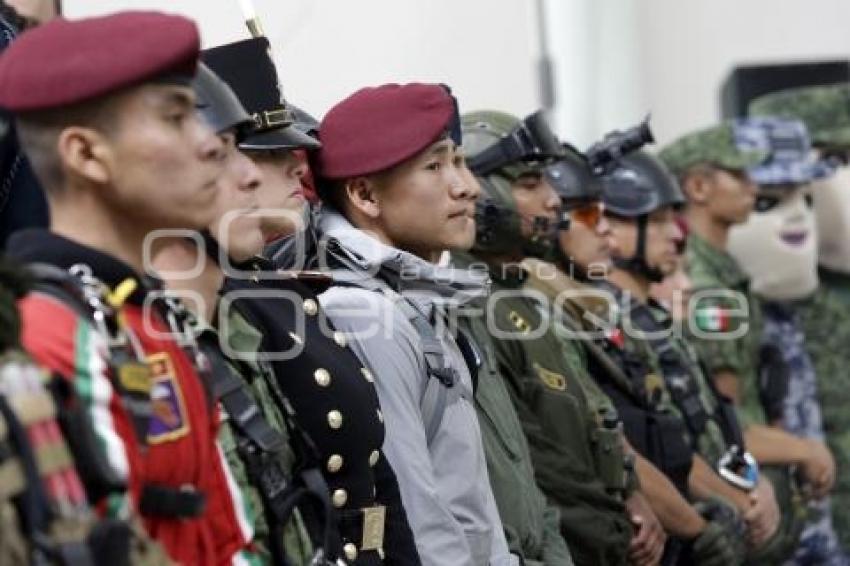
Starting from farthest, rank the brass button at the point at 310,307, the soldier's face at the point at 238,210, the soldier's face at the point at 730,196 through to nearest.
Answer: the soldier's face at the point at 730,196
the brass button at the point at 310,307
the soldier's face at the point at 238,210

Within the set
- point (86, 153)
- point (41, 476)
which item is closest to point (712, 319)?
point (86, 153)

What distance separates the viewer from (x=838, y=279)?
7.77m

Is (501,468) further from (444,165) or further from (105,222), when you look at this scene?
(105,222)

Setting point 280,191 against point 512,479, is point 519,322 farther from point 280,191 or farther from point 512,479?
point 280,191

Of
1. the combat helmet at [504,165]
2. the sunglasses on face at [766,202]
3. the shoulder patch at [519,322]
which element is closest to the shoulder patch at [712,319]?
the sunglasses on face at [766,202]

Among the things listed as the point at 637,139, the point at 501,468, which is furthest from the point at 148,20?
the point at 637,139

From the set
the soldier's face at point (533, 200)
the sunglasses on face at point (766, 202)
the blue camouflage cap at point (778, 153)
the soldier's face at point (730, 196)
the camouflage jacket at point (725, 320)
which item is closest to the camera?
the soldier's face at point (533, 200)

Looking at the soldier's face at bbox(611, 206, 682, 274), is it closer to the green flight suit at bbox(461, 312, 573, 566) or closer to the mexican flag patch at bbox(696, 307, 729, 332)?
the mexican flag patch at bbox(696, 307, 729, 332)

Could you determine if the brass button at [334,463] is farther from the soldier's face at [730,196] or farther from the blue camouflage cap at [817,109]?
the blue camouflage cap at [817,109]

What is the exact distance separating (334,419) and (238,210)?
1.25 ft

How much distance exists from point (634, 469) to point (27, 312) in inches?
118

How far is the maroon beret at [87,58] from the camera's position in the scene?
8.25 ft

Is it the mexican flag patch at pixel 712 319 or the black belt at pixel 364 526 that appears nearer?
the black belt at pixel 364 526

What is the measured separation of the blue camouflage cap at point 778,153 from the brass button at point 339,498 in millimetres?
4267
